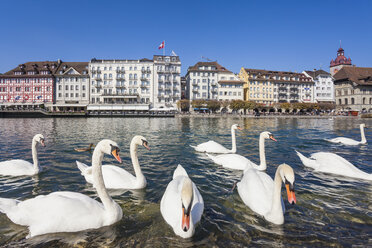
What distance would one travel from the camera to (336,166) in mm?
6727

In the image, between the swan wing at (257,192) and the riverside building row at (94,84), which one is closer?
the swan wing at (257,192)

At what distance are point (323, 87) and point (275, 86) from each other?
22.8 metres

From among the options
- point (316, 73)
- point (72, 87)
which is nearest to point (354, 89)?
point (316, 73)

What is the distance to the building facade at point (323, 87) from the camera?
8644cm

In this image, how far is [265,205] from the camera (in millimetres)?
4062

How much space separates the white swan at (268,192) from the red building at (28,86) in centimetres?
8029

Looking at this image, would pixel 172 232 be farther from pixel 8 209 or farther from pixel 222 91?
pixel 222 91

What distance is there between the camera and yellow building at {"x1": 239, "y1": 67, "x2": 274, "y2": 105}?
79.0 m

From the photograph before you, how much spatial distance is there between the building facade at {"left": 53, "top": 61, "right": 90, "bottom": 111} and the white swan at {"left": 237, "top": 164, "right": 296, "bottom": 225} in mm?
74358

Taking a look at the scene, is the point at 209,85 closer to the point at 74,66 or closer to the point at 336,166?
the point at 74,66

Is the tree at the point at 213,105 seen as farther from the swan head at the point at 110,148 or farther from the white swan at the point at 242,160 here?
the swan head at the point at 110,148

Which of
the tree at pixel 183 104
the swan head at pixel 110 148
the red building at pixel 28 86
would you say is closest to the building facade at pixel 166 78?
the tree at pixel 183 104

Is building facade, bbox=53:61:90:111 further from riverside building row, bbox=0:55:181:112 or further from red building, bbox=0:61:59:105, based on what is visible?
red building, bbox=0:61:59:105

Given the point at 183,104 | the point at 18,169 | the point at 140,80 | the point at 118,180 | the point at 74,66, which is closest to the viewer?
the point at 118,180
